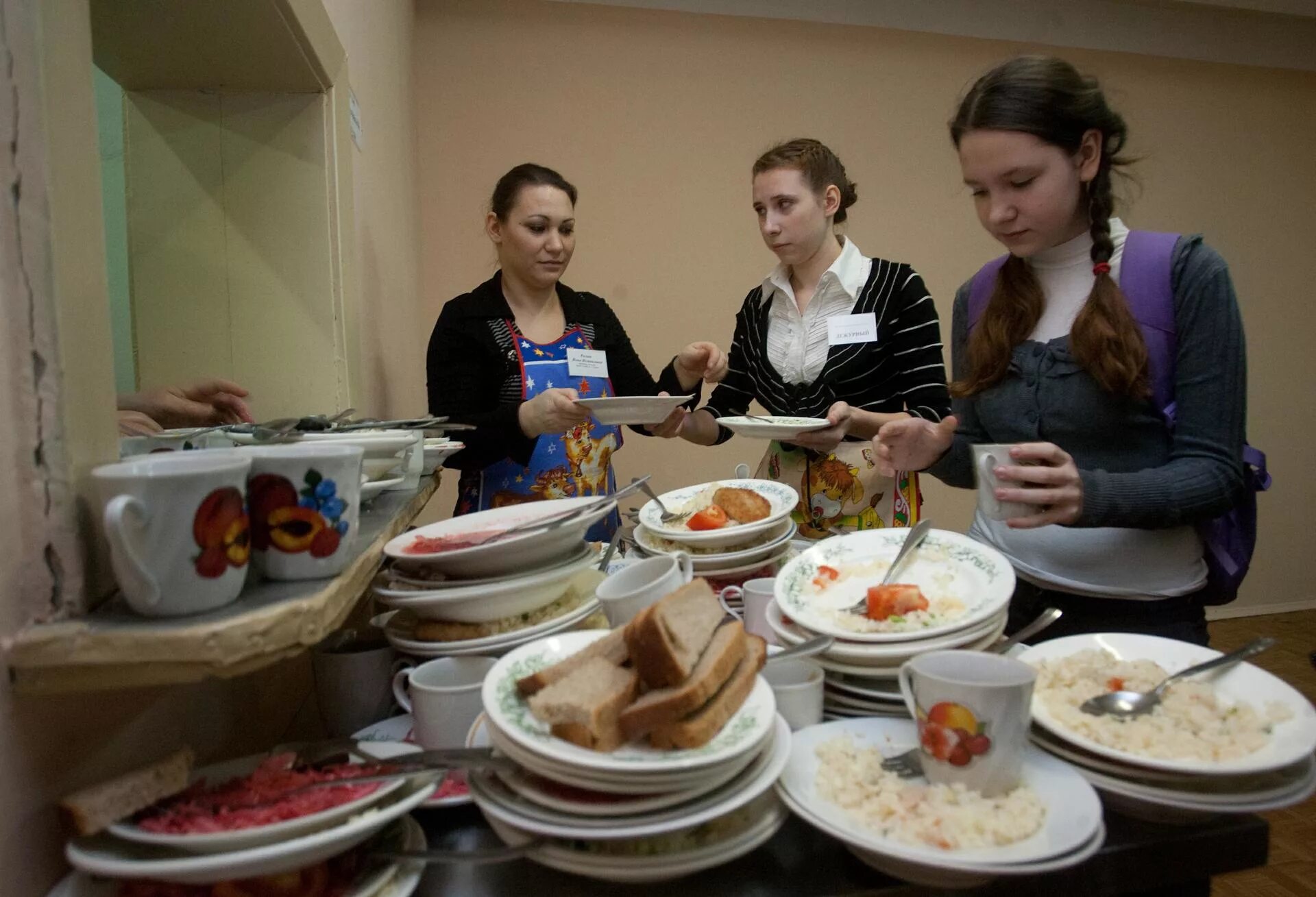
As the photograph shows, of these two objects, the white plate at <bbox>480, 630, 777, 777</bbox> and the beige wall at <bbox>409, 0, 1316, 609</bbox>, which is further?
the beige wall at <bbox>409, 0, 1316, 609</bbox>

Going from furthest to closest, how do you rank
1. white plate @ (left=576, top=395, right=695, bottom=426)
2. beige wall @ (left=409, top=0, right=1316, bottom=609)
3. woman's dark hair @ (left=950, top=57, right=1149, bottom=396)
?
beige wall @ (left=409, top=0, right=1316, bottom=609) → white plate @ (left=576, top=395, right=695, bottom=426) → woman's dark hair @ (left=950, top=57, right=1149, bottom=396)

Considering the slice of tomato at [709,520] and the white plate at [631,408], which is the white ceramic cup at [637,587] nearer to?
the slice of tomato at [709,520]

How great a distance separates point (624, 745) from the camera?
71 cm

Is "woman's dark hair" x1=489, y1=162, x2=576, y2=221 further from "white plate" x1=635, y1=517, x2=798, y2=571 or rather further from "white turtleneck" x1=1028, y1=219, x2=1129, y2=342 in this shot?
"white turtleneck" x1=1028, y1=219, x2=1129, y2=342

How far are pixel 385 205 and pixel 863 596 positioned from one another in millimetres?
2135

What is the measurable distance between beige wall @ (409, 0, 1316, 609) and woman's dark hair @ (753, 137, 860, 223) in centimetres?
170

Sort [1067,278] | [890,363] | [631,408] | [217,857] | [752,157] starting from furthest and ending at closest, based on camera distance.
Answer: [752,157]
[890,363]
[631,408]
[1067,278]
[217,857]

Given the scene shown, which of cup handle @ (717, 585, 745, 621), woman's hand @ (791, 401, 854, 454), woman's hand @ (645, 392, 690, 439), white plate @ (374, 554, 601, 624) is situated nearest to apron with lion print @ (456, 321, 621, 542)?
woman's hand @ (645, 392, 690, 439)

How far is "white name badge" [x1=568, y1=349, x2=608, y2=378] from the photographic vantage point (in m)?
2.23

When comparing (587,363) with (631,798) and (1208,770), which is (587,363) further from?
(1208,770)

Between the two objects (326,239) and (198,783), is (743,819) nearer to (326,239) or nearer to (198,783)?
(198,783)

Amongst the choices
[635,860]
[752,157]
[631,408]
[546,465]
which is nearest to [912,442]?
[631,408]

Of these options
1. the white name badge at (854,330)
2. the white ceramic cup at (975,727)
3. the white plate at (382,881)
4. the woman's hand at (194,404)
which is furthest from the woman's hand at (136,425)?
the white name badge at (854,330)

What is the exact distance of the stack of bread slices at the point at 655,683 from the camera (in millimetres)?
700
